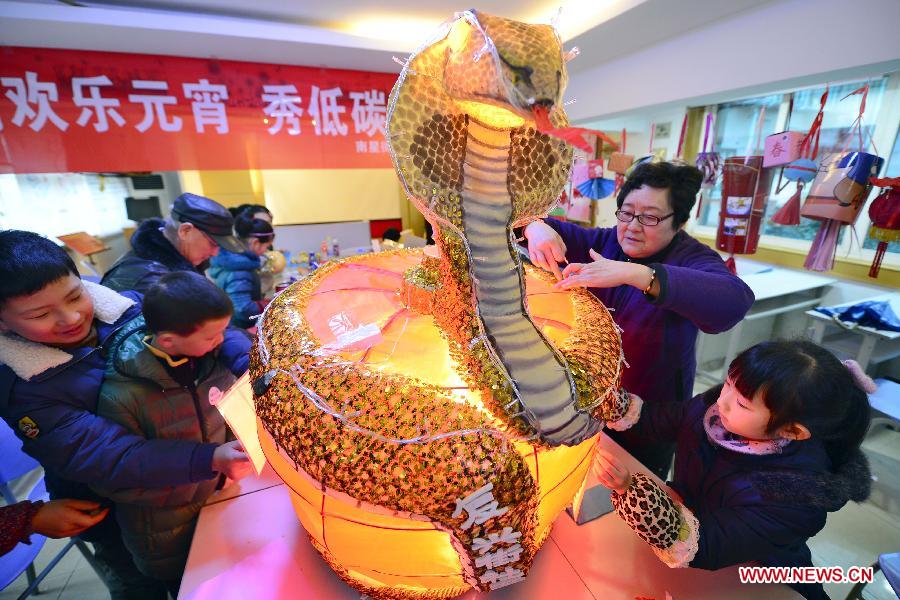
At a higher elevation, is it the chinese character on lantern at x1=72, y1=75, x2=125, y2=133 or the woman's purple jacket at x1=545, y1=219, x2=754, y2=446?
the chinese character on lantern at x1=72, y1=75, x2=125, y2=133

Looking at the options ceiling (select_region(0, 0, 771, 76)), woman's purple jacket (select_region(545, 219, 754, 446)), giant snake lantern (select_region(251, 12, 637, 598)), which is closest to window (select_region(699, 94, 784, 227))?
ceiling (select_region(0, 0, 771, 76))

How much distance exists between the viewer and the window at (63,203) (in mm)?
2711

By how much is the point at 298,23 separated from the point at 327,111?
57 cm

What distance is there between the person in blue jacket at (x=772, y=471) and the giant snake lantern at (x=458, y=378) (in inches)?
9.6

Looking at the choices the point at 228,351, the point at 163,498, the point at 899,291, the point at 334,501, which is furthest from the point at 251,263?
the point at 899,291

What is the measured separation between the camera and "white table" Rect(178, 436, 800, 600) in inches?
28.9

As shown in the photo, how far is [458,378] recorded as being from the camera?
58 cm

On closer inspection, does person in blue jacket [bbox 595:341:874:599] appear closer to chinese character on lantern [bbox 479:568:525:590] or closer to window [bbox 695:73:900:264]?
chinese character on lantern [bbox 479:568:525:590]

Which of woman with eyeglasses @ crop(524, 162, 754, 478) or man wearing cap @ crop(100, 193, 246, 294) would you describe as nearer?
woman with eyeglasses @ crop(524, 162, 754, 478)

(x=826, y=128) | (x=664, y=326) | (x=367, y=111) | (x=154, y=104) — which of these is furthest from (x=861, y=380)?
(x=154, y=104)

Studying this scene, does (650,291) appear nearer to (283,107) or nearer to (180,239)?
(180,239)

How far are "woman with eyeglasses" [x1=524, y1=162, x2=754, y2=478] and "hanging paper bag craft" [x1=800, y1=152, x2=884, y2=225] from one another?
0.89 metres

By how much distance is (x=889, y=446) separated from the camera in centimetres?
231

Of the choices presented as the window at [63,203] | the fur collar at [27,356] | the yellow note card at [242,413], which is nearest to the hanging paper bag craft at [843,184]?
the yellow note card at [242,413]
